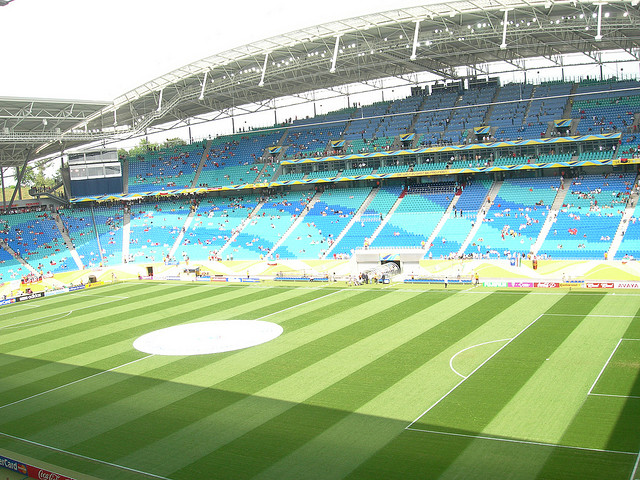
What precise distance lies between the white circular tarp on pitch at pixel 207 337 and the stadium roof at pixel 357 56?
89.0 feet

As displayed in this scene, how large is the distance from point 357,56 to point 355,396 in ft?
137

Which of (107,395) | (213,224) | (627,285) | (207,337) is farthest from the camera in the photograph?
(213,224)

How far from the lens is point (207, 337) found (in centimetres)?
3198

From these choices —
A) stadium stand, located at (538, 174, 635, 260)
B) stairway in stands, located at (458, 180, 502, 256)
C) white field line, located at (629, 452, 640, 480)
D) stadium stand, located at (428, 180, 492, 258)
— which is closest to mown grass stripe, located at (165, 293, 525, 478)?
white field line, located at (629, 452, 640, 480)

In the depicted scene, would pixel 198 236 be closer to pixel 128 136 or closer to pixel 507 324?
pixel 128 136

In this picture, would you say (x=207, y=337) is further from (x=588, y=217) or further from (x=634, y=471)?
(x=588, y=217)

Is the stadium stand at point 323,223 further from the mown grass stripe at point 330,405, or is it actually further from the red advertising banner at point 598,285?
the mown grass stripe at point 330,405

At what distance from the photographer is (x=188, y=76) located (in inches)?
2320

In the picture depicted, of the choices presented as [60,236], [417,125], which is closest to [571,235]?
[417,125]

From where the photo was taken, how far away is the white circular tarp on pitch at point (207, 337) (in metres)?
29.8

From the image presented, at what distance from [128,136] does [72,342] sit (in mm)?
37549

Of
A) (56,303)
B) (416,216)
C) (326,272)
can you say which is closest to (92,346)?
(56,303)

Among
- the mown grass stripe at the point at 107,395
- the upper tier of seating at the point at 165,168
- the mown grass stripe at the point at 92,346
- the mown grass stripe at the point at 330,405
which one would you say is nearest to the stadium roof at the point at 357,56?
the upper tier of seating at the point at 165,168

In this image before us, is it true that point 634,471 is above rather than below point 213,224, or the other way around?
below
